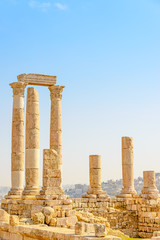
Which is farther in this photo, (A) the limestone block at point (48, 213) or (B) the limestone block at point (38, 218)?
(A) the limestone block at point (48, 213)

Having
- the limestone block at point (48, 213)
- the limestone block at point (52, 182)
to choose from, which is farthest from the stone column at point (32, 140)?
the limestone block at point (48, 213)

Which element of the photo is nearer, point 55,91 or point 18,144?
point 18,144

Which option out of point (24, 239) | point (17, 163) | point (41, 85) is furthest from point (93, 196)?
point (24, 239)

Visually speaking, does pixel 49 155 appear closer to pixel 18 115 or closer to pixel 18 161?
pixel 18 161

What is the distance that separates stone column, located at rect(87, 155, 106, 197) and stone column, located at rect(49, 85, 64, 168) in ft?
9.40

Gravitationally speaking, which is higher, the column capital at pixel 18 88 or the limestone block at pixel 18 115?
the column capital at pixel 18 88

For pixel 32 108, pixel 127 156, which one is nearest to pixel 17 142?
pixel 32 108

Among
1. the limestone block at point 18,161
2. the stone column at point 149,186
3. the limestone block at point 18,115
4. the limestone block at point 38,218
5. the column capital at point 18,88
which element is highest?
the column capital at point 18,88

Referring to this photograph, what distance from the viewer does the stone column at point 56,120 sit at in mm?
30797

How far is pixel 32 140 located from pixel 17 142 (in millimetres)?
959

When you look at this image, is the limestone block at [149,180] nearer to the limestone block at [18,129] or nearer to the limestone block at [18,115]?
the limestone block at [18,129]

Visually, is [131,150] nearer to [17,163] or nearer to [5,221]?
[17,163]

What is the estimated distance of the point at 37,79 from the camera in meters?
30.4

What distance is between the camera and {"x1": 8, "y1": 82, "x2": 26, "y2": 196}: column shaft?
28.9 meters
